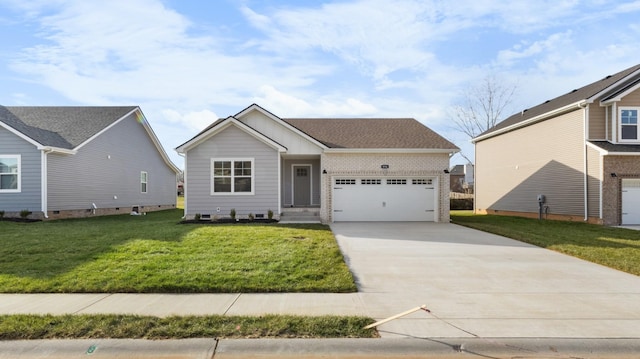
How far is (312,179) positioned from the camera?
65.4 ft

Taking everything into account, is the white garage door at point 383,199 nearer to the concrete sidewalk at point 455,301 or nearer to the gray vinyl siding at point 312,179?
the gray vinyl siding at point 312,179

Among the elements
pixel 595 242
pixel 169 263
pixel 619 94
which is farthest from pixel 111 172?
pixel 619 94

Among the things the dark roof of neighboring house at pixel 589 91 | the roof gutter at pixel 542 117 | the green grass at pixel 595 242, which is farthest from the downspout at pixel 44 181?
the dark roof of neighboring house at pixel 589 91

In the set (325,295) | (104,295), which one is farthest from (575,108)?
(104,295)

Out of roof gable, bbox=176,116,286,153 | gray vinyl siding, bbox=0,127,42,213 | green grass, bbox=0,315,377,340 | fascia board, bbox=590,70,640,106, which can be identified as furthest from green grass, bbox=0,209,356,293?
fascia board, bbox=590,70,640,106

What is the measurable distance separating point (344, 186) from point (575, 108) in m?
11.7

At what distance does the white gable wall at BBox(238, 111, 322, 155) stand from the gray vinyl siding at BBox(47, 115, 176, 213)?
8705 mm

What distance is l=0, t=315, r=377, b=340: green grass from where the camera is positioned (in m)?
4.46

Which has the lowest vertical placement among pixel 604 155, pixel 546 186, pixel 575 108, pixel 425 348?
pixel 425 348

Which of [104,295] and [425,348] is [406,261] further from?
[104,295]

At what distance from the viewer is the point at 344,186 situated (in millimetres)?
17500

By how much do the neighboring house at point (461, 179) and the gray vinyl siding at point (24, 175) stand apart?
126 ft

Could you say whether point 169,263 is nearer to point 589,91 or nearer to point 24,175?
point 24,175

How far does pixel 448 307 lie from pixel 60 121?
2221 cm
